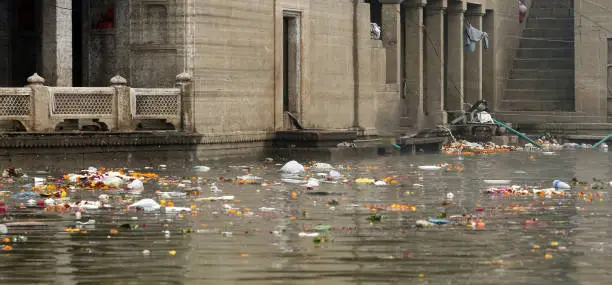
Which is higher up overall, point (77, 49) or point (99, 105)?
point (77, 49)

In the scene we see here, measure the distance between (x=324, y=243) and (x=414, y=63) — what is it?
77.1ft

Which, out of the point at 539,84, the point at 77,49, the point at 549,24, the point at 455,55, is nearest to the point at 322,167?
the point at 77,49

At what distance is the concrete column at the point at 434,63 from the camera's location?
120 feet

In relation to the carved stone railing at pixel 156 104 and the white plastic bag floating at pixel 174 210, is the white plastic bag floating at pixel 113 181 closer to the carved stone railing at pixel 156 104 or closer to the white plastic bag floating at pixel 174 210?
the white plastic bag floating at pixel 174 210

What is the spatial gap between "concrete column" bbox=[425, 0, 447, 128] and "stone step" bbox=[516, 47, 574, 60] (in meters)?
5.50

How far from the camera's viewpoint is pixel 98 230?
13.4 meters

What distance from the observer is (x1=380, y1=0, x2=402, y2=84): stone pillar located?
33062 mm

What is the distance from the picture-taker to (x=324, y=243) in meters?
12.4

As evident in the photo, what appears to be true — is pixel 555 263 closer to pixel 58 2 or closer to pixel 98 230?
pixel 98 230

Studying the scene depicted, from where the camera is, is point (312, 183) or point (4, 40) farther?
point (4, 40)

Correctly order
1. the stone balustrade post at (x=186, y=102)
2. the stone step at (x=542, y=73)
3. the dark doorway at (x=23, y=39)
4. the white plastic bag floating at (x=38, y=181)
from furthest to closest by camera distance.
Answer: the stone step at (x=542, y=73)
the dark doorway at (x=23, y=39)
the stone balustrade post at (x=186, y=102)
the white plastic bag floating at (x=38, y=181)

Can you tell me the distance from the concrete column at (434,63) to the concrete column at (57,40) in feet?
46.4

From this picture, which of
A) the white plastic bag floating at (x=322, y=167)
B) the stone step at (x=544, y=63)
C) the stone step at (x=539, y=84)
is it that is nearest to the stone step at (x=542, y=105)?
the stone step at (x=539, y=84)

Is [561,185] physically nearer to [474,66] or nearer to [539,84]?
[474,66]
